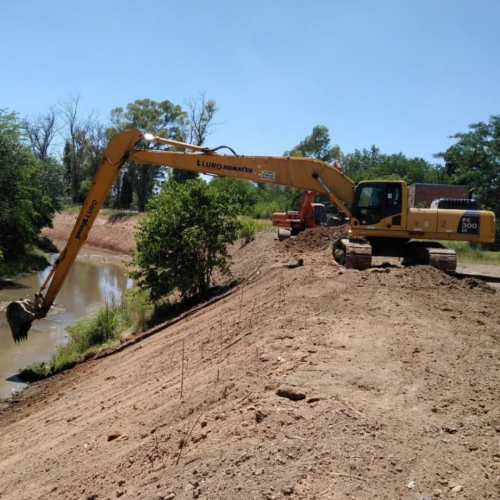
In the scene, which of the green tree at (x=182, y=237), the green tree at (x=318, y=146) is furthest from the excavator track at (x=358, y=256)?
the green tree at (x=318, y=146)

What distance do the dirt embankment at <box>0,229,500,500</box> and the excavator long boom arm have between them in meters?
3.67

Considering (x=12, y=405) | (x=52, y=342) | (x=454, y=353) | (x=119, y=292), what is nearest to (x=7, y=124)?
(x=119, y=292)

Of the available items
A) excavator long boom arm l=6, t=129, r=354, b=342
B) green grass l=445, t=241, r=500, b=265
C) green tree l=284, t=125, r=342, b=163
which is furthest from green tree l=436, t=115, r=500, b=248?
green tree l=284, t=125, r=342, b=163

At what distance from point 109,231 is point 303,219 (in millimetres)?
33534

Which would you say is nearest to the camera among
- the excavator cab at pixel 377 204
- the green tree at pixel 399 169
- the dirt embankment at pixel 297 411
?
the dirt embankment at pixel 297 411

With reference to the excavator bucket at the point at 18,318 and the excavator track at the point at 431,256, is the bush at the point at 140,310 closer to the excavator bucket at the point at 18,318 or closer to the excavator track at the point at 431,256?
the excavator bucket at the point at 18,318

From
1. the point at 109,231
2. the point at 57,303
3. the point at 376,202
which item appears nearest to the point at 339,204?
the point at 376,202

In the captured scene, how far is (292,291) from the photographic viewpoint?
10.5 meters

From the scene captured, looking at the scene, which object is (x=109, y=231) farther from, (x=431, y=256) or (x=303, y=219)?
(x=431, y=256)

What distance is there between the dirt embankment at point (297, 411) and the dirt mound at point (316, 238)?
23.5 feet

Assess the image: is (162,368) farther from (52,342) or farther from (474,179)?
(474,179)

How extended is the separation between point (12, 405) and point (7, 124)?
1867 centimetres

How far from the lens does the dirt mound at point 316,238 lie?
57.9ft

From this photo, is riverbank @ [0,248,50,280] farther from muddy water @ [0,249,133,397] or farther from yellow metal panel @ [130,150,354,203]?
yellow metal panel @ [130,150,354,203]
